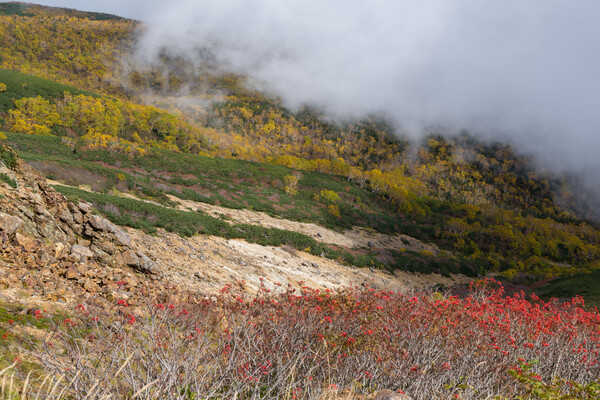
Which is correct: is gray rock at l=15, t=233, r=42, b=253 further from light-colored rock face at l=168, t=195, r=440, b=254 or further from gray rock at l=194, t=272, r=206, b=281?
light-colored rock face at l=168, t=195, r=440, b=254

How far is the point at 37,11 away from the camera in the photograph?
156 m

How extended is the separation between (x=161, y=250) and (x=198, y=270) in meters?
1.32

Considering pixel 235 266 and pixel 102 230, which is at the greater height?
pixel 102 230

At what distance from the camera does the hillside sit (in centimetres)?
294

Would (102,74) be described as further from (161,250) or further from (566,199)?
(566,199)

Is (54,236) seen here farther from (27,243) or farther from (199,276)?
(199,276)

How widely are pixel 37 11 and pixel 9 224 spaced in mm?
225272

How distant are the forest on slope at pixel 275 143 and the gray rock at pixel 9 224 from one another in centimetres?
1425


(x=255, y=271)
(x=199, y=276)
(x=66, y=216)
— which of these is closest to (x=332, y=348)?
(x=199, y=276)

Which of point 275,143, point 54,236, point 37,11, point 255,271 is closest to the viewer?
point 54,236

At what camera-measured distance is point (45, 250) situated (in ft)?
15.6

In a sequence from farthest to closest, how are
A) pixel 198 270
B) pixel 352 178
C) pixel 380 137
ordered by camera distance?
1. pixel 380 137
2. pixel 352 178
3. pixel 198 270

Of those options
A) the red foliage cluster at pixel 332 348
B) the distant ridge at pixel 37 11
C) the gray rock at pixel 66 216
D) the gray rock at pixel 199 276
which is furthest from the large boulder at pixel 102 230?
the distant ridge at pixel 37 11

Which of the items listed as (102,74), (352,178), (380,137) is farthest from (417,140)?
(102,74)
